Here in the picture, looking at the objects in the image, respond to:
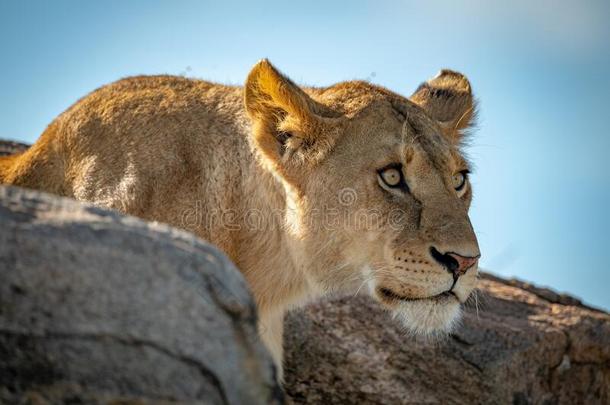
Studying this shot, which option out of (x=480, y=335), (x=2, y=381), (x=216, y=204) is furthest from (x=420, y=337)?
(x=2, y=381)

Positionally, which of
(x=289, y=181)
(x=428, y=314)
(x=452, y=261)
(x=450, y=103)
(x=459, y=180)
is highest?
(x=450, y=103)

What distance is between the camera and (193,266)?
8.15 ft

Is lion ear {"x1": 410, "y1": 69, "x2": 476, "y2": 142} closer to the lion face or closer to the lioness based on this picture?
the lioness

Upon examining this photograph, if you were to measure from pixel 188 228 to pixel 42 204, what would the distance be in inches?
98.5

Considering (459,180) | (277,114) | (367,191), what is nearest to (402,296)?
(367,191)

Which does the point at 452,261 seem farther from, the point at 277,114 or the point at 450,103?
the point at 450,103

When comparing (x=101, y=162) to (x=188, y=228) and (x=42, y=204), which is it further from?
(x=42, y=204)

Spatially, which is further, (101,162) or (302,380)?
(302,380)

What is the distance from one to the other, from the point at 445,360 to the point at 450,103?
2.02 m

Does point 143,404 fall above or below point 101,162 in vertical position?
below

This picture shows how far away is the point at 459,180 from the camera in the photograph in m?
5.35

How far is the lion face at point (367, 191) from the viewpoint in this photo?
4.75 m

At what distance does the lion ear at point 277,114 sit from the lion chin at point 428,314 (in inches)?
45.4

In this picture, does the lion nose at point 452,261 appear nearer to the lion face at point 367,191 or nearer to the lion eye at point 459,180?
the lion face at point 367,191
